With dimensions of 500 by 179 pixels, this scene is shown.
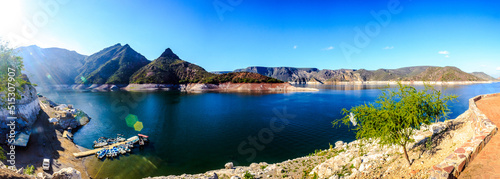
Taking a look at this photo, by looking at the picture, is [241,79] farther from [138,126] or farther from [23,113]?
[23,113]

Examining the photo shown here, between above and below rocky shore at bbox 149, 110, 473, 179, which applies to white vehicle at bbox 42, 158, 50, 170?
below

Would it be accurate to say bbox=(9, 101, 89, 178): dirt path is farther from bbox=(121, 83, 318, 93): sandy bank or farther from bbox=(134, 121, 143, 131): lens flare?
bbox=(121, 83, 318, 93): sandy bank

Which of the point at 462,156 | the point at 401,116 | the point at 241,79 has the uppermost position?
the point at 241,79

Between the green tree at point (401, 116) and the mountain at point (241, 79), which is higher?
the mountain at point (241, 79)

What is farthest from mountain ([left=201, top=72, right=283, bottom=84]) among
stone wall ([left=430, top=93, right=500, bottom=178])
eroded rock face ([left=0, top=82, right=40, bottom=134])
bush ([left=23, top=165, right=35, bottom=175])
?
stone wall ([left=430, top=93, right=500, bottom=178])

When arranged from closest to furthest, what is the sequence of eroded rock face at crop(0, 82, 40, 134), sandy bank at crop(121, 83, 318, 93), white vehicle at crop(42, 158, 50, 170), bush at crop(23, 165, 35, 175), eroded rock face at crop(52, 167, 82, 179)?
eroded rock face at crop(52, 167, 82, 179) < bush at crop(23, 165, 35, 175) < white vehicle at crop(42, 158, 50, 170) < eroded rock face at crop(0, 82, 40, 134) < sandy bank at crop(121, 83, 318, 93)

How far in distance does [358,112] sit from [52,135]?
38110 millimetres

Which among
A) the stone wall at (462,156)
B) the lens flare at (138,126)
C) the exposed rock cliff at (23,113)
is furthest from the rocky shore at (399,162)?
the lens flare at (138,126)

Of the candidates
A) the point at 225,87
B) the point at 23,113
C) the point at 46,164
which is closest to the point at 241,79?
the point at 225,87

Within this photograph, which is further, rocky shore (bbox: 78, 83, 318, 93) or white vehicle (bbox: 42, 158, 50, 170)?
rocky shore (bbox: 78, 83, 318, 93)

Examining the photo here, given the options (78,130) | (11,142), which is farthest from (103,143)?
(78,130)

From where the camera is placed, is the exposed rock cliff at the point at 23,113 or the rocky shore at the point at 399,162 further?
the exposed rock cliff at the point at 23,113

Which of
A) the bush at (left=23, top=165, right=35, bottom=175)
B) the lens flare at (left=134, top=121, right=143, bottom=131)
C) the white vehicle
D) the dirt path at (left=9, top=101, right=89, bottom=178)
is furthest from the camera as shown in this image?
the lens flare at (left=134, top=121, right=143, bottom=131)

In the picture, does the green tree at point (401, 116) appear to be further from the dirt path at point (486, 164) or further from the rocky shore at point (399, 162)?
the dirt path at point (486, 164)
